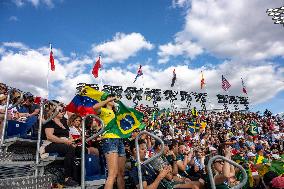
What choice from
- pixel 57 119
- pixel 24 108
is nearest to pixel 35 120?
pixel 57 119

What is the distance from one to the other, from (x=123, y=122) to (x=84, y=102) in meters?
1.18

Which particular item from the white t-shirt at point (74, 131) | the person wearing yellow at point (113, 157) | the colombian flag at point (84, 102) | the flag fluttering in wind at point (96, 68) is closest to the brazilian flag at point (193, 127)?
the flag fluttering in wind at point (96, 68)

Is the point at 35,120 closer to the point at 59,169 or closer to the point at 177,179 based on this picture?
the point at 59,169

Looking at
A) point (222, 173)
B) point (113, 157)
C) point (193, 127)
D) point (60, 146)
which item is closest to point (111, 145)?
point (113, 157)

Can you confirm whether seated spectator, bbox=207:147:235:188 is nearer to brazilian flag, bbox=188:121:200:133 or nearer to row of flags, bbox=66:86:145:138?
row of flags, bbox=66:86:145:138

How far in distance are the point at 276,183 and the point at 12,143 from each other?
15.5 feet

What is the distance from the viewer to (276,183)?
4809 millimetres

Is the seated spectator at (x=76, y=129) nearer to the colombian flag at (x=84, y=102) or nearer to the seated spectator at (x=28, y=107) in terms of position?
the colombian flag at (x=84, y=102)

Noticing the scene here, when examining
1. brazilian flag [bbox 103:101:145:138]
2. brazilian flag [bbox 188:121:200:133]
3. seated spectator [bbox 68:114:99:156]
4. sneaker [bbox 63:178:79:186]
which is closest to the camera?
sneaker [bbox 63:178:79:186]

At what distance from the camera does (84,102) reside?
6.88 metres

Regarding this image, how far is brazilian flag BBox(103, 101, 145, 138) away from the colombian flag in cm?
63

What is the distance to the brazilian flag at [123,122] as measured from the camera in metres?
5.95

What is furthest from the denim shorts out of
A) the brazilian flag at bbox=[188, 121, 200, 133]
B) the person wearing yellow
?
the brazilian flag at bbox=[188, 121, 200, 133]

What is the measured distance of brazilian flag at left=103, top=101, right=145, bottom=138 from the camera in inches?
234
